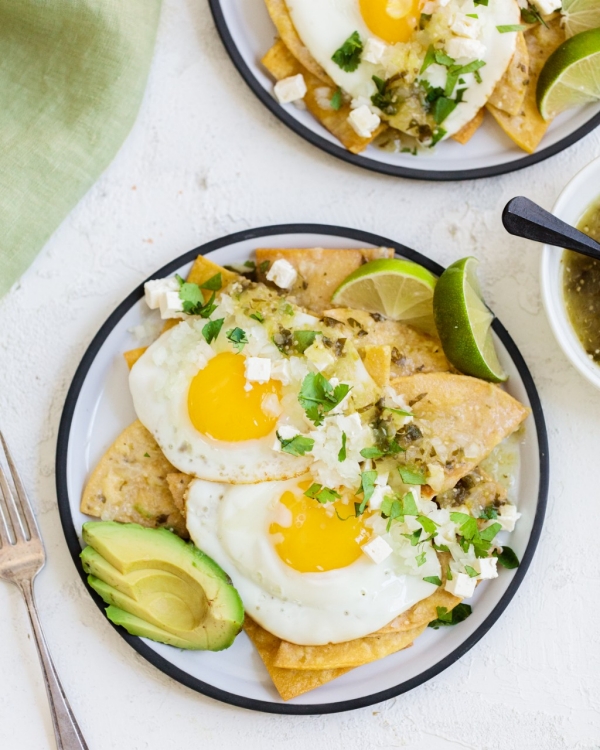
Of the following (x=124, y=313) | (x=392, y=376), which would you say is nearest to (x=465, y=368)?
(x=392, y=376)

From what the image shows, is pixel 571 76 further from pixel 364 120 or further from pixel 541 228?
pixel 364 120

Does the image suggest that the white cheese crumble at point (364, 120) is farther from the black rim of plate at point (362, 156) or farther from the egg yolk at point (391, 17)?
the egg yolk at point (391, 17)

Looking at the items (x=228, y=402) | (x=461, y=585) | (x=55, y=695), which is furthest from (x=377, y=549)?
(x=55, y=695)

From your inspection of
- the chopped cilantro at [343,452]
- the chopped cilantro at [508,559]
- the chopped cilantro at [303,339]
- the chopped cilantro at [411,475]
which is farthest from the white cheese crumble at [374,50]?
the chopped cilantro at [508,559]

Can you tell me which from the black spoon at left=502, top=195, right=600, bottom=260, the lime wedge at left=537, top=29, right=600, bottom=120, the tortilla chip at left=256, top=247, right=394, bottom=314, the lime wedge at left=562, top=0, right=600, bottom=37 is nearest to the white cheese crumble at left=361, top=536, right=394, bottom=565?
the tortilla chip at left=256, top=247, right=394, bottom=314

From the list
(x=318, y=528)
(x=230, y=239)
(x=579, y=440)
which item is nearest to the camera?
(x=318, y=528)

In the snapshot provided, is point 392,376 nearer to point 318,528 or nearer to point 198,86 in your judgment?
point 318,528
